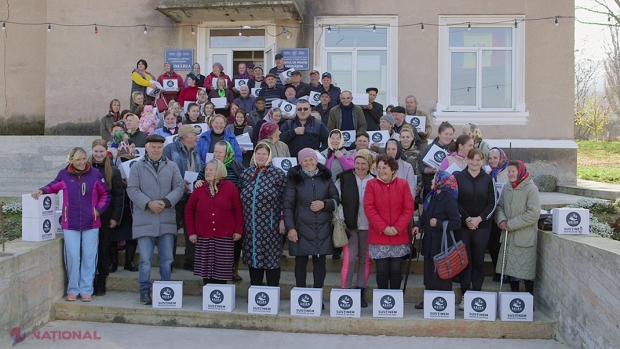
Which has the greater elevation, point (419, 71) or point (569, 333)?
point (419, 71)

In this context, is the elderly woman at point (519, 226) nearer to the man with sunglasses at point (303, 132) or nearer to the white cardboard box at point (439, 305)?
the white cardboard box at point (439, 305)

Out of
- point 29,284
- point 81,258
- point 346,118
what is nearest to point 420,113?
point 346,118

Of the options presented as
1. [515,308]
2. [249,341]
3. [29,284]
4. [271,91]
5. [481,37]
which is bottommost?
[249,341]

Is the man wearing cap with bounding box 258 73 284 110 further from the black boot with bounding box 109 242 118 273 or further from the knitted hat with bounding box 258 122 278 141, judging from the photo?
the black boot with bounding box 109 242 118 273

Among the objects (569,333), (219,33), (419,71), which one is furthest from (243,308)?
(219,33)

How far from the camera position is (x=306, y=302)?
596 centimetres

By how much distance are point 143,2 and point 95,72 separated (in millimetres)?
1979

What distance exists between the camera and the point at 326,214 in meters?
6.10

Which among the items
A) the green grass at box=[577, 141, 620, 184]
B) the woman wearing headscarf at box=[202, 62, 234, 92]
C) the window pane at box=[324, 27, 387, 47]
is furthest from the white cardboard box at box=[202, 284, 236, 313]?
the green grass at box=[577, 141, 620, 184]

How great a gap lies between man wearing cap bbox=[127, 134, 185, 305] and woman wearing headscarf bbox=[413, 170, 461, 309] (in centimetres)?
278

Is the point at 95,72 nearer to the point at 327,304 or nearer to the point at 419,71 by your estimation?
the point at 419,71

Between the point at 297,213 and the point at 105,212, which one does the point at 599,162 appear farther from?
the point at 105,212

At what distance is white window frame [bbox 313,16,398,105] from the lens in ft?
41.7

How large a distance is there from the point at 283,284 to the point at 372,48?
7690 mm
